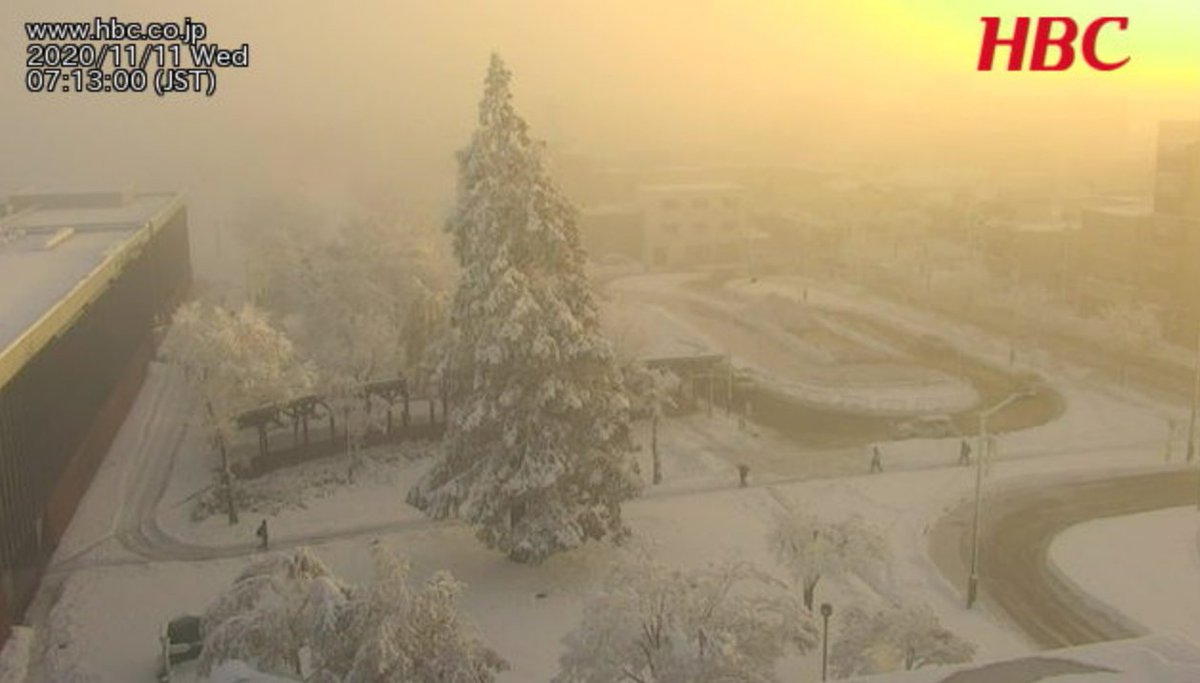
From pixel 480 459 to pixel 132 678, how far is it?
10150 mm

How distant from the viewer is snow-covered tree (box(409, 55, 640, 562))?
97.1 ft

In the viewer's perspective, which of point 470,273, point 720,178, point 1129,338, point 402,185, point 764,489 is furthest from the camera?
point 402,185

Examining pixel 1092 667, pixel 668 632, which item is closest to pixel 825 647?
pixel 668 632

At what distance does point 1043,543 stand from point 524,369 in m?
16.0

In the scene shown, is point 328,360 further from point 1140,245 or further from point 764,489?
point 1140,245

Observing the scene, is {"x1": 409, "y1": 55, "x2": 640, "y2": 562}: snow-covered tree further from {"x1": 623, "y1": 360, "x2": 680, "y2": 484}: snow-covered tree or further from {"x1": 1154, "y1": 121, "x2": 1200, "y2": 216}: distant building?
{"x1": 1154, "y1": 121, "x2": 1200, "y2": 216}: distant building

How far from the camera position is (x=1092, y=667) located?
1622 cm

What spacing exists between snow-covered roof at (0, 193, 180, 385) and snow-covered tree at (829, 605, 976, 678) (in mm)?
21556

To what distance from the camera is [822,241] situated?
94250 mm

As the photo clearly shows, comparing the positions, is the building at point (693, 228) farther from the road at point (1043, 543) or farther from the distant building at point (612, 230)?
the road at point (1043, 543)

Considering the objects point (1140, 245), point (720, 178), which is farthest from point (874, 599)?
point (720, 178)

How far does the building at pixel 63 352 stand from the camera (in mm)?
29531

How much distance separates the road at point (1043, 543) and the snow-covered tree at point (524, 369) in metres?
9.92

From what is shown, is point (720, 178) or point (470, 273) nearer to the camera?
point (470, 273)
